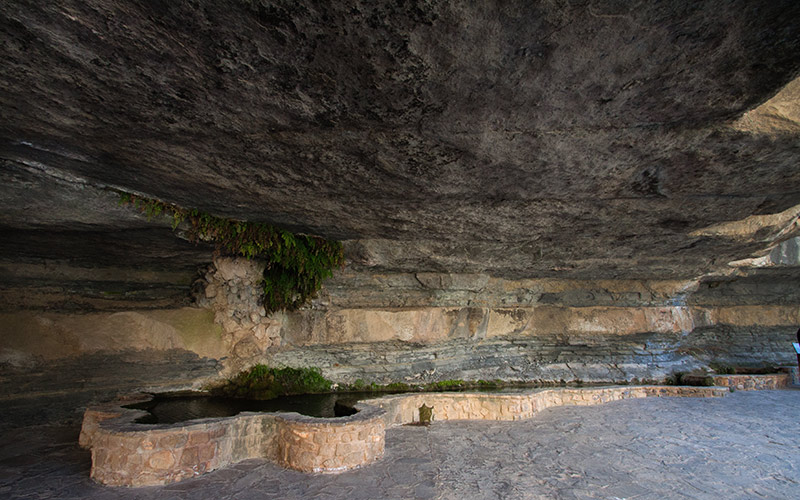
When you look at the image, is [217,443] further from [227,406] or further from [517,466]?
[517,466]

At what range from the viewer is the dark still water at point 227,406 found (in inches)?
227

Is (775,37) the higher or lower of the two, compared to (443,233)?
higher

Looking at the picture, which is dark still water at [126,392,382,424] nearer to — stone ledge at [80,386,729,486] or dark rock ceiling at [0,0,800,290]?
stone ledge at [80,386,729,486]

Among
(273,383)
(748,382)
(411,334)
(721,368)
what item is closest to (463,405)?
(411,334)

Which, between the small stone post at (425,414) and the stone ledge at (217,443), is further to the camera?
the small stone post at (425,414)

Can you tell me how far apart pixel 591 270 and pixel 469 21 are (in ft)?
25.1

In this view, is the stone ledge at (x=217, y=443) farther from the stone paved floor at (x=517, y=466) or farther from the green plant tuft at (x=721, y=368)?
the green plant tuft at (x=721, y=368)

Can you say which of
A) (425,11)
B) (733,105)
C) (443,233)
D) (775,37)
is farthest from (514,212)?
(425,11)

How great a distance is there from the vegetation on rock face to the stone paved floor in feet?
7.92

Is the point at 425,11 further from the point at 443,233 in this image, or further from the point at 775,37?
the point at 443,233

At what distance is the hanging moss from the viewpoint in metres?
5.44

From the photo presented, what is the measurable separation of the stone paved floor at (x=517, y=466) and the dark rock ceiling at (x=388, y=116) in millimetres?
2944

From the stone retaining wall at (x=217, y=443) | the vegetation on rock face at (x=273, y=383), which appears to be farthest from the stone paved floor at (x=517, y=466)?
the vegetation on rock face at (x=273, y=383)

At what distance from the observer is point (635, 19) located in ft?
7.73
